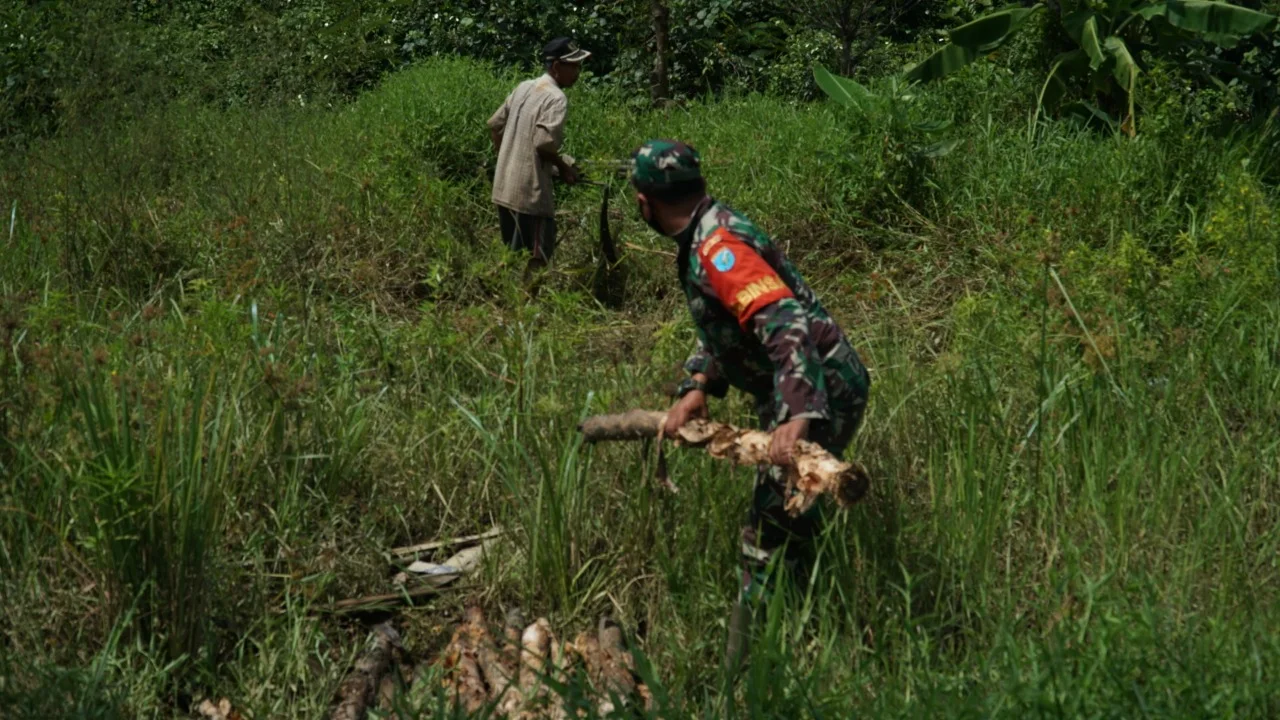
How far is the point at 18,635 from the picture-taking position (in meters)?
4.14

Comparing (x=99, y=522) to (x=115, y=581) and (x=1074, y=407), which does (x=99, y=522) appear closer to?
(x=115, y=581)

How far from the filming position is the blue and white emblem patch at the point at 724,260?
3852 millimetres

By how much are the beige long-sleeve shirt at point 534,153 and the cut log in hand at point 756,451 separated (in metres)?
4.01

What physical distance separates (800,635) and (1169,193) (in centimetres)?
457

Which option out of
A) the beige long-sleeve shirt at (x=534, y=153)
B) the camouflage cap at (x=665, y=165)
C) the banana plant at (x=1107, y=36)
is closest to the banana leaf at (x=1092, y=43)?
the banana plant at (x=1107, y=36)

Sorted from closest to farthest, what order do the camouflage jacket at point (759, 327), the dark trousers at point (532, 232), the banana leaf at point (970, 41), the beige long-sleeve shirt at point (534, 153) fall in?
the camouflage jacket at point (759, 327) → the beige long-sleeve shirt at point (534, 153) → the dark trousers at point (532, 232) → the banana leaf at point (970, 41)

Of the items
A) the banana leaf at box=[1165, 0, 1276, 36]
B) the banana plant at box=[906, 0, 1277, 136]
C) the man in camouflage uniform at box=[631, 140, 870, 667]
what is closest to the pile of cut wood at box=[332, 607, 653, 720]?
the man in camouflage uniform at box=[631, 140, 870, 667]

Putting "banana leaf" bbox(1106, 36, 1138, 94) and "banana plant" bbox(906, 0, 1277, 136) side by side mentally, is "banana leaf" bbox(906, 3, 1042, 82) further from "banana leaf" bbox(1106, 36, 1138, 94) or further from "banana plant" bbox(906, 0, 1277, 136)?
"banana leaf" bbox(1106, 36, 1138, 94)

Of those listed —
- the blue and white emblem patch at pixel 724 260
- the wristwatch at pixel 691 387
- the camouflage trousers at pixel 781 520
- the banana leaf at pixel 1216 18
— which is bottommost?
the banana leaf at pixel 1216 18

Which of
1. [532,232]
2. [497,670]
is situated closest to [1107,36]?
[532,232]

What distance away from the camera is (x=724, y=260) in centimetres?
387

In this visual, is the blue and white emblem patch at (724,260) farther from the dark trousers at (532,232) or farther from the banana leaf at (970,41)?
the banana leaf at (970,41)

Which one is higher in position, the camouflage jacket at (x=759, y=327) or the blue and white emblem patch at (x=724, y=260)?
the blue and white emblem patch at (x=724, y=260)

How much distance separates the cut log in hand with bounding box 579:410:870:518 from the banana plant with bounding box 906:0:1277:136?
5.15 meters
